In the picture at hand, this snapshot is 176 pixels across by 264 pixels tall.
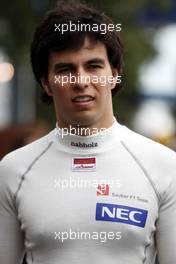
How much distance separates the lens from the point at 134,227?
174 inches

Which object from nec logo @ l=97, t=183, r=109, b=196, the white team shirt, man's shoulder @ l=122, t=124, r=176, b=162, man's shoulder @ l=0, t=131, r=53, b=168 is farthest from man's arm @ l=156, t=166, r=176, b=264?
man's shoulder @ l=0, t=131, r=53, b=168

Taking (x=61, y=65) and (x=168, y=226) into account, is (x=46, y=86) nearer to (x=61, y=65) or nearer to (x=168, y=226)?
(x=61, y=65)

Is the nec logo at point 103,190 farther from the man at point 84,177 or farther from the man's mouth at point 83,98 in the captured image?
the man's mouth at point 83,98

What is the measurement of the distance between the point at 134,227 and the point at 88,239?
198 millimetres

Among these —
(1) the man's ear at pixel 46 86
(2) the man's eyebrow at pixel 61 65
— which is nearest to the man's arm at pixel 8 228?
(1) the man's ear at pixel 46 86

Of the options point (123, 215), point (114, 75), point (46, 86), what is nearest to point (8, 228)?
point (123, 215)

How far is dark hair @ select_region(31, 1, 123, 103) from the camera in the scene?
4582 mm

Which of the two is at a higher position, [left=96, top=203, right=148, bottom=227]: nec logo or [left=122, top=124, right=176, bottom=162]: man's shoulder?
[left=122, top=124, right=176, bottom=162]: man's shoulder

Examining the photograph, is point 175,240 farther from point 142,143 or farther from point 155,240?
point 142,143

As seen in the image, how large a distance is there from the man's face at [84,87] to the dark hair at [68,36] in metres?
0.04

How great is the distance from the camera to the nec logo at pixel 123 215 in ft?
14.5

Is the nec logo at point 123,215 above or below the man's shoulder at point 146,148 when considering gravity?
below

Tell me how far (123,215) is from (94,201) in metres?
0.14

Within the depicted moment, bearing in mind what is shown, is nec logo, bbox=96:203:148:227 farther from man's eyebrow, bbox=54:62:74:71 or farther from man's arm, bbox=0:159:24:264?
man's eyebrow, bbox=54:62:74:71
